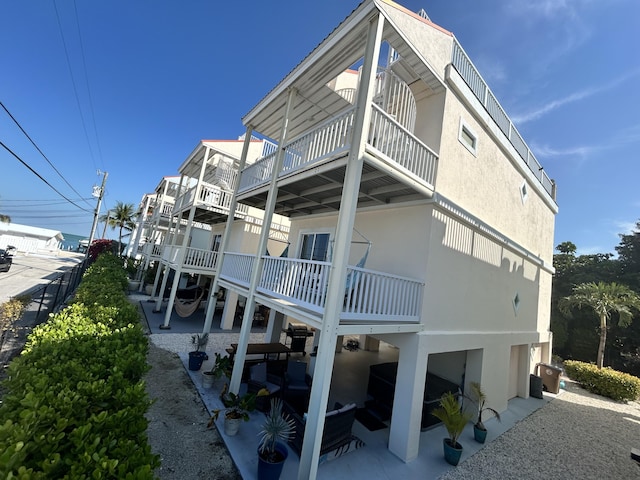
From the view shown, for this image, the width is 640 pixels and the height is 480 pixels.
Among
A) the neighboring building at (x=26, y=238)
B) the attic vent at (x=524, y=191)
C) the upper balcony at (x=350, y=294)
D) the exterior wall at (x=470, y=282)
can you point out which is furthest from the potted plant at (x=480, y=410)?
the neighboring building at (x=26, y=238)

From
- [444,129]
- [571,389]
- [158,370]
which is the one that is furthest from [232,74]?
[571,389]

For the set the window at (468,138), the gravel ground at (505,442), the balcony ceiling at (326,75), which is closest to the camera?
the gravel ground at (505,442)

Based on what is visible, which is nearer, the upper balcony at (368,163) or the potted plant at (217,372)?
the upper balcony at (368,163)

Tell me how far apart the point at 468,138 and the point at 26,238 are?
58206 mm

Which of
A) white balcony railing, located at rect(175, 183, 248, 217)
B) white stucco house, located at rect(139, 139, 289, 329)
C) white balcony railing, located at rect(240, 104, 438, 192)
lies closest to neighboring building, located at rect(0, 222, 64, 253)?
white stucco house, located at rect(139, 139, 289, 329)

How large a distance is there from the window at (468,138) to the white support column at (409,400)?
541cm

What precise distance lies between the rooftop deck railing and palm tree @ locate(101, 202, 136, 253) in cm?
5140

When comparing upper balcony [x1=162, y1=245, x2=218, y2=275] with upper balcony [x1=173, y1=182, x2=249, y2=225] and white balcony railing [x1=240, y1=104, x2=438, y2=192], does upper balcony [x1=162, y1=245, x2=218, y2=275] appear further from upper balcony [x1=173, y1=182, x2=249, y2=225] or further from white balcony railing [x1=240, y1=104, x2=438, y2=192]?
Answer: white balcony railing [x1=240, y1=104, x2=438, y2=192]

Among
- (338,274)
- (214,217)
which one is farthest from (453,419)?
(214,217)

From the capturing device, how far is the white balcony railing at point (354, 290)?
4.70m

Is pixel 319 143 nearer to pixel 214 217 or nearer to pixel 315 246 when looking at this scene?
pixel 315 246

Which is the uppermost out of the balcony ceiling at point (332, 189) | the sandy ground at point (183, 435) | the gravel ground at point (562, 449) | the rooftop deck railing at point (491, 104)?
the rooftop deck railing at point (491, 104)

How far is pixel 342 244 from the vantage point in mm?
4402

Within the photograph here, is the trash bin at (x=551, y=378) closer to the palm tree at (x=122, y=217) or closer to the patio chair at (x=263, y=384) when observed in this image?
the patio chair at (x=263, y=384)
